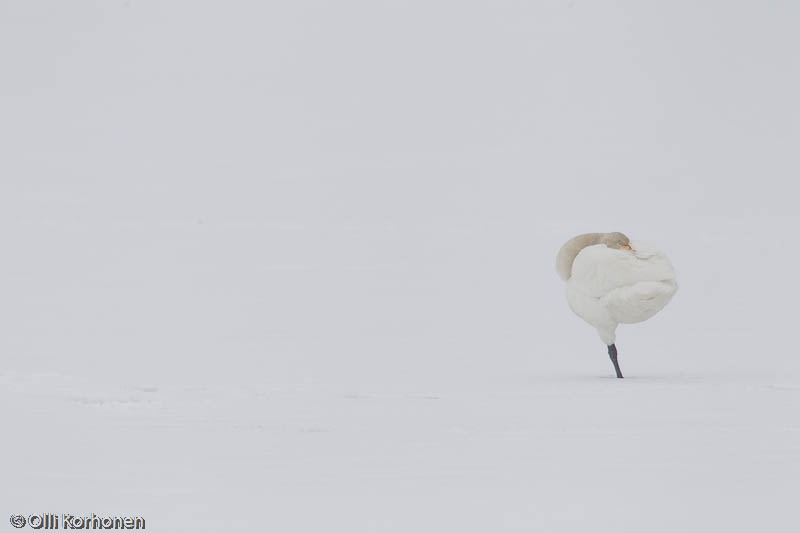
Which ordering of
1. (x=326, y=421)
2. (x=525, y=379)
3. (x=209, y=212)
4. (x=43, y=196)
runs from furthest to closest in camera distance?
(x=43, y=196), (x=209, y=212), (x=525, y=379), (x=326, y=421)

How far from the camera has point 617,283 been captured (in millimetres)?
9125

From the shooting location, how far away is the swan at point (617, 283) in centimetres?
908

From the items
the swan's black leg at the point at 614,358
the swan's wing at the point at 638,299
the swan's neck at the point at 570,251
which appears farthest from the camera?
the swan's neck at the point at 570,251

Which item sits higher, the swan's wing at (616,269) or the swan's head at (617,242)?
the swan's head at (617,242)

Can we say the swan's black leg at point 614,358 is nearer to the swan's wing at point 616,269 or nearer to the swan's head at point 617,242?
the swan's wing at point 616,269

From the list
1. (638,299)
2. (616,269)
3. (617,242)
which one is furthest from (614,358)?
(617,242)

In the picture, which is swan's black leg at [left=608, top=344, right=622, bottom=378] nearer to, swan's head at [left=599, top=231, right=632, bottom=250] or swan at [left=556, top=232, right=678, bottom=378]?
swan at [left=556, top=232, right=678, bottom=378]

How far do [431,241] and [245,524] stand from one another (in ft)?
53.8

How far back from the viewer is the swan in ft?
29.8

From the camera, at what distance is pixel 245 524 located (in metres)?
4.97

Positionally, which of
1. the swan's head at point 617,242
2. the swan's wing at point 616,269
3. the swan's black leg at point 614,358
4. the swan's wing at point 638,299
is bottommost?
the swan's black leg at point 614,358

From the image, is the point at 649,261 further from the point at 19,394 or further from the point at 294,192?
the point at 294,192

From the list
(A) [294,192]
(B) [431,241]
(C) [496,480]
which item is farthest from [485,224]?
(C) [496,480]

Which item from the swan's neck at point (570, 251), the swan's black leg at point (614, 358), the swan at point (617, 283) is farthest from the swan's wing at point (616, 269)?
the swan's black leg at point (614, 358)
